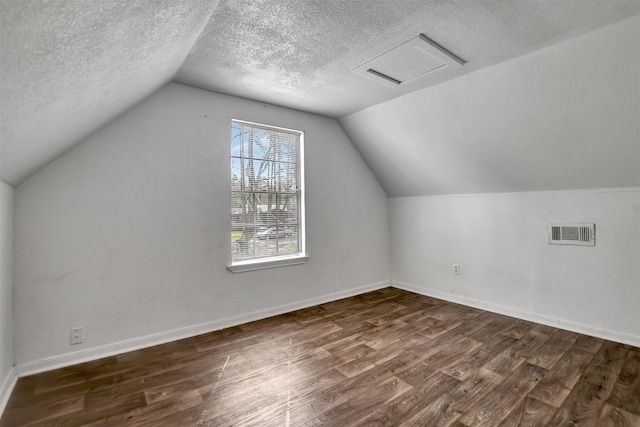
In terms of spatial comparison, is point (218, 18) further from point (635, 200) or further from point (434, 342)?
point (635, 200)

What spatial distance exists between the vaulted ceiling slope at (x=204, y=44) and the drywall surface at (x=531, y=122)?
170 mm

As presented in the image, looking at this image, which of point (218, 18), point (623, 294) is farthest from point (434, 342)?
point (218, 18)

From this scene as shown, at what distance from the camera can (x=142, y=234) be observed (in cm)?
262

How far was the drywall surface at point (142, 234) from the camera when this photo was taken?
2236 millimetres

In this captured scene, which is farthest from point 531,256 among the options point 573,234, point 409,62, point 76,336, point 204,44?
point 76,336

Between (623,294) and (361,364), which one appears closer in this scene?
(361,364)

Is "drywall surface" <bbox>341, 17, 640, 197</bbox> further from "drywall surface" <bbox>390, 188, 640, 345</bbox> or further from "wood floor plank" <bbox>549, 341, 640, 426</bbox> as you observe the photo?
"wood floor plank" <bbox>549, 341, 640, 426</bbox>

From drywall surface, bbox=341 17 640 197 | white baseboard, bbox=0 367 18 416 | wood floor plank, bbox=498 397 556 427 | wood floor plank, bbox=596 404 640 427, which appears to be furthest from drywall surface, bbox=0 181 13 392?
wood floor plank, bbox=596 404 640 427

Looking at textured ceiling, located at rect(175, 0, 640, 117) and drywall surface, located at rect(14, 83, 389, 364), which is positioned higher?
textured ceiling, located at rect(175, 0, 640, 117)

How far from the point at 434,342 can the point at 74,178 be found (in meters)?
3.38

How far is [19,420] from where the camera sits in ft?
5.61

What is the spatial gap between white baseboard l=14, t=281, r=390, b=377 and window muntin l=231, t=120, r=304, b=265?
2.01 ft

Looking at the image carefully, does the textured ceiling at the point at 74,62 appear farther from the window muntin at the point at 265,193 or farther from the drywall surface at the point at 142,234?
the window muntin at the point at 265,193

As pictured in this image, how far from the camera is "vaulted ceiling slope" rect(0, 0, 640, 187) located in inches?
42.1
